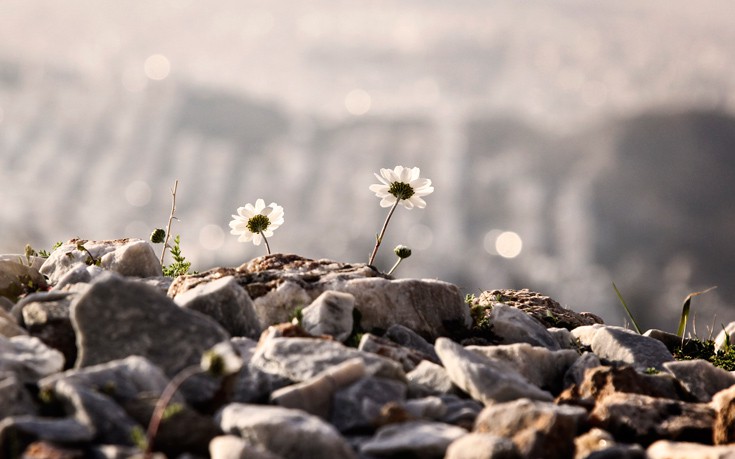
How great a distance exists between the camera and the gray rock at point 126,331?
4945 mm

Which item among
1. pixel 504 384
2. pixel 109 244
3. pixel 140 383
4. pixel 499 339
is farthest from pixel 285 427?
pixel 109 244

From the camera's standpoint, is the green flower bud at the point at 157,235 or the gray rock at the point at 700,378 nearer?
the gray rock at the point at 700,378

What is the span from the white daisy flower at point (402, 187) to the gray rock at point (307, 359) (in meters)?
3.32

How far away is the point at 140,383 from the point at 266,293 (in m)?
2.54

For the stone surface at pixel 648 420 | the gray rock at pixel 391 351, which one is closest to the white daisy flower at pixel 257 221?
the gray rock at pixel 391 351

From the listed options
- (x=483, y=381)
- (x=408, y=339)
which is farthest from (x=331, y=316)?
(x=483, y=381)

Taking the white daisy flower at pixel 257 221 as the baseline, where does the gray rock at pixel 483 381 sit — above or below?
below

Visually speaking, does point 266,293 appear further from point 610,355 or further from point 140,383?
point 610,355

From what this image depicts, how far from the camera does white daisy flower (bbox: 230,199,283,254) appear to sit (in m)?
8.65

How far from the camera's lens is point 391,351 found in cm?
579

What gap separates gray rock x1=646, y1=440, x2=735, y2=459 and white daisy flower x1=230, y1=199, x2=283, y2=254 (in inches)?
192

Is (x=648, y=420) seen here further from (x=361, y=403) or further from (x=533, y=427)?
(x=361, y=403)

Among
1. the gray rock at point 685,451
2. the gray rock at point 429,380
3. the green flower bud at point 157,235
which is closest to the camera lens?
the gray rock at point 685,451

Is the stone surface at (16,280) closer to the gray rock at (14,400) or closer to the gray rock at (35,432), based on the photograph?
the gray rock at (14,400)
